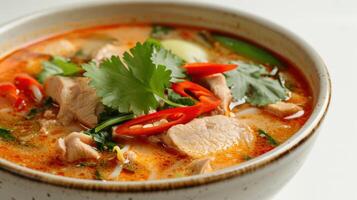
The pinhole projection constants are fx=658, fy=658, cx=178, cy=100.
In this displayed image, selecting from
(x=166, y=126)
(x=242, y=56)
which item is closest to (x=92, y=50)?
(x=242, y=56)

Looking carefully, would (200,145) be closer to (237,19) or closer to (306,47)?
(306,47)

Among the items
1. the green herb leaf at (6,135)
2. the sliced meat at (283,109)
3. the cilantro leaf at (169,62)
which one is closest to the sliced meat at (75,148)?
the green herb leaf at (6,135)

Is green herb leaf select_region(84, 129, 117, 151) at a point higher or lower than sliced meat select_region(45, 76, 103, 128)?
lower

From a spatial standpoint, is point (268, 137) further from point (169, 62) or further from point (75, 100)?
point (75, 100)

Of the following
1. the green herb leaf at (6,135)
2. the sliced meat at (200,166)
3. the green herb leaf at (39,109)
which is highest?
the green herb leaf at (39,109)

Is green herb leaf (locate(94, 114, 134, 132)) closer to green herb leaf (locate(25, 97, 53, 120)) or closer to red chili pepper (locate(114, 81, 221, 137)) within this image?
red chili pepper (locate(114, 81, 221, 137))

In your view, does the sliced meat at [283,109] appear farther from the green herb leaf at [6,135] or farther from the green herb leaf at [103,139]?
the green herb leaf at [6,135]

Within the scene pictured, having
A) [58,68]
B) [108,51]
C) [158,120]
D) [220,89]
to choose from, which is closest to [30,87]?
[58,68]

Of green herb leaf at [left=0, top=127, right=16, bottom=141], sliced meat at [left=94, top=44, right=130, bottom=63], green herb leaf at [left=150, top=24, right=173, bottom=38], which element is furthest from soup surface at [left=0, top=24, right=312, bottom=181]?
green herb leaf at [left=150, top=24, right=173, bottom=38]
